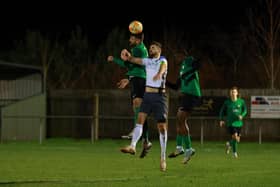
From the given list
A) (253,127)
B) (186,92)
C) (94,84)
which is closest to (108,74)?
(94,84)

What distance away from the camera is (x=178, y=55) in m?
43.6

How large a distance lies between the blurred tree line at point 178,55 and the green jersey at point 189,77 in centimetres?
2394

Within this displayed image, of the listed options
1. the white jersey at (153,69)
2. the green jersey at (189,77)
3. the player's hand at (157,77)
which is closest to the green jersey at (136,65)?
the green jersey at (189,77)

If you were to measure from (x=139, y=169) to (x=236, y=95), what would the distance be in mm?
9745

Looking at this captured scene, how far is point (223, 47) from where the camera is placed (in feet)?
160

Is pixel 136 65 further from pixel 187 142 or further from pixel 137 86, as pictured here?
pixel 187 142

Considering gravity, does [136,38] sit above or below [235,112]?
above

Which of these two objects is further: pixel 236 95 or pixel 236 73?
pixel 236 73

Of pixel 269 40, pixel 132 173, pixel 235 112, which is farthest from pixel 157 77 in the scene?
pixel 269 40

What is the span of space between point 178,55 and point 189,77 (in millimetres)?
27050

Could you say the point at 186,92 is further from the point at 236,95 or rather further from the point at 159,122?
the point at 236,95

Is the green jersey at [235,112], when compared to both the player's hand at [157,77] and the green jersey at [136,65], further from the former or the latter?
the player's hand at [157,77]

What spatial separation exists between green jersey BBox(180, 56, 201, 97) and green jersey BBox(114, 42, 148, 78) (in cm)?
106

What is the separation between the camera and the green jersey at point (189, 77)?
54.6 feet
